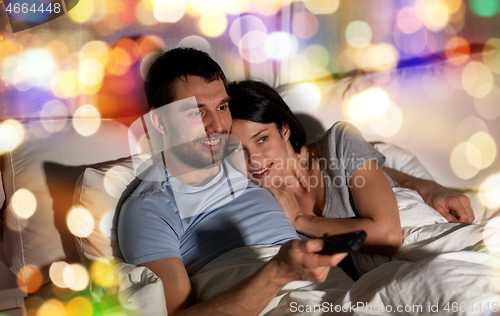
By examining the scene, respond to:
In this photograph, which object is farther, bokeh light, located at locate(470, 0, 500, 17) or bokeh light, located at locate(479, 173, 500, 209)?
bokeh light, located at locate(470, 0, 500, 17)

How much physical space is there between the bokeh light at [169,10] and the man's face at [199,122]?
419mm

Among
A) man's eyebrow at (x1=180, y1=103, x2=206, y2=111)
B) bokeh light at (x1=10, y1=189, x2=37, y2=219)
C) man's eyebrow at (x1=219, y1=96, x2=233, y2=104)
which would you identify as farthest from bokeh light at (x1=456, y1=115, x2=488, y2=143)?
bokeh light at (x1=10, y1=189, x2=37, y2=219)

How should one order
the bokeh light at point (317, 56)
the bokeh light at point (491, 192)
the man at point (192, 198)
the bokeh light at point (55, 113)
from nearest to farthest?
the man at point (192, 198) → the bokeh light at point (55, 113) → the bokeh light at point (491, 192) → the bokeh light at point (317, 56)

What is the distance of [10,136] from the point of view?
4.02ft

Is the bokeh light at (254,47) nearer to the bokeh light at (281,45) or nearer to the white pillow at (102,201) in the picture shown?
the bokeh light at (281,45)

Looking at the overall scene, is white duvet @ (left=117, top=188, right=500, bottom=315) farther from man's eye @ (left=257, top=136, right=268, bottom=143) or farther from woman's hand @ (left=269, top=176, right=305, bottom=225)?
man's eye @ (left=257, top=136, right=268, bottom=143)

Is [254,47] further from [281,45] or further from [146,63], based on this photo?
[146,63]

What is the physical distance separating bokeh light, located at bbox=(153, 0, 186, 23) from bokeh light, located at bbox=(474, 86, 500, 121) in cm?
133

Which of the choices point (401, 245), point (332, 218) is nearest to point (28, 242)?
point (332, 218)

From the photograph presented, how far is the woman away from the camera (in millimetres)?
1150

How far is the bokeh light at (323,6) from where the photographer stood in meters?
1.87

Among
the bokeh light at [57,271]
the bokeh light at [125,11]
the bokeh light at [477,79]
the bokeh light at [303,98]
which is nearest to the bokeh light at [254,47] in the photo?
the bokeh light at [303,98]

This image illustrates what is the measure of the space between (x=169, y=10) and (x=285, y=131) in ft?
2.20

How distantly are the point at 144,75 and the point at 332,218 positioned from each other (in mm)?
858
